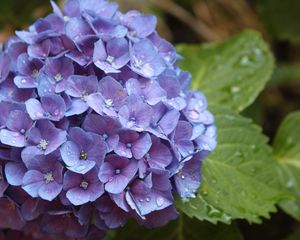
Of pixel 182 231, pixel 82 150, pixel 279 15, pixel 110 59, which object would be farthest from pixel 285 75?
pixel 82 150

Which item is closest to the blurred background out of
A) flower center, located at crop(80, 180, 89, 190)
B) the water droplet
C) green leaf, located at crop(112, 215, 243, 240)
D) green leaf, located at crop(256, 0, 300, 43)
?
green leaf, located at crop(256, 0, 300, 43)

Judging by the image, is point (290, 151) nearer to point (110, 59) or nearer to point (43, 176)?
point (110, 59)

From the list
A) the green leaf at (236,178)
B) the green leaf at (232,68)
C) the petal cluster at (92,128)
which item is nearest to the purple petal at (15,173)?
the petal cluster at (92,128)

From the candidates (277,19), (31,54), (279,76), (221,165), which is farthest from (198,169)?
(279,76)

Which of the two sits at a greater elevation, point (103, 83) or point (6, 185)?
point (103, 83)

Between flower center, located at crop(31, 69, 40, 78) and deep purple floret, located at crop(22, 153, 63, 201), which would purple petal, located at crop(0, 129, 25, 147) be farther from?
flower center, located at crop(31, 69, 40, 78)

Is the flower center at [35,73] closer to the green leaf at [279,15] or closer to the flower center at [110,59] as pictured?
the flower center at [110,59]

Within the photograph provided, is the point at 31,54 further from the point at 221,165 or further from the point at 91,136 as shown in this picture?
the point at 221,165
